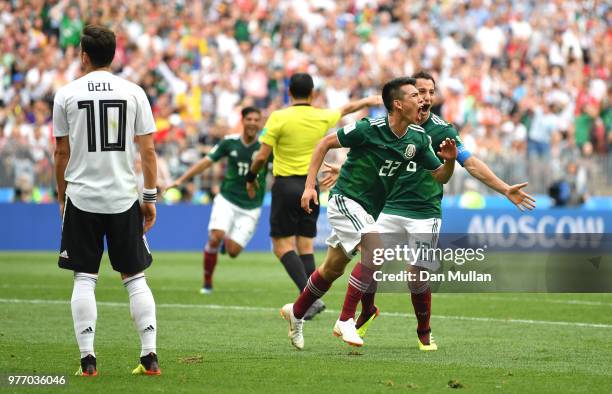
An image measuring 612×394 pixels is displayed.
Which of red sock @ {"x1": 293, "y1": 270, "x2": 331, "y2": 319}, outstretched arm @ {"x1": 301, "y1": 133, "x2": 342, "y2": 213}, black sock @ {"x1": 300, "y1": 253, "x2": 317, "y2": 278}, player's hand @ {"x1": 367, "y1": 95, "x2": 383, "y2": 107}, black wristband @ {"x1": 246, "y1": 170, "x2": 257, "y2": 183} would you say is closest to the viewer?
outstretched arm @ {"x1": 301, "y1": 133, "x2": 342, "y2": 213}

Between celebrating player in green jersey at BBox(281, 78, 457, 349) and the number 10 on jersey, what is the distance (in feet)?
6.78

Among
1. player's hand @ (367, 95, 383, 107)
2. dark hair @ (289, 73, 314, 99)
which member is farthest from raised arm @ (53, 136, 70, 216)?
dark hair @ (289, 73, 314, 99)

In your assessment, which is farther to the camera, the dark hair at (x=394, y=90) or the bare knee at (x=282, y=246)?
the bare knee at (x=282, y=246)

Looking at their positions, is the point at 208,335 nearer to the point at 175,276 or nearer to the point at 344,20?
the point at 175,276

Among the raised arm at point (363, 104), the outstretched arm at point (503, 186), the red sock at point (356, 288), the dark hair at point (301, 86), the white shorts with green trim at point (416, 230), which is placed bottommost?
the red sock at point (356, 288)

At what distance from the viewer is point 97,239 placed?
8484 millimetres

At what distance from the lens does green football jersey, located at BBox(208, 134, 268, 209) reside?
17.1 metres

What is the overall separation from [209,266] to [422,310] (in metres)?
6.79

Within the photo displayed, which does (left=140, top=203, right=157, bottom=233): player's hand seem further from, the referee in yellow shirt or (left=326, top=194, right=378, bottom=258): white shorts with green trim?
the referee in yellow shirt

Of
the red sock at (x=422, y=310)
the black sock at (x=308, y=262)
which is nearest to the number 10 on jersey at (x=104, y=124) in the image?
the red sock at (x=422, y=310)

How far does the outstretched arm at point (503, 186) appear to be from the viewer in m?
9.59

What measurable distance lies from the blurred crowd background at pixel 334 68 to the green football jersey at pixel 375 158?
14433 millimetres

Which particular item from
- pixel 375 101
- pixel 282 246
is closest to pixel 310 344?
pixel 282 246

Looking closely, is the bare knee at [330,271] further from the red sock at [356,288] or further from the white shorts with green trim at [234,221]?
the white shorts with green trim at [234,221]
